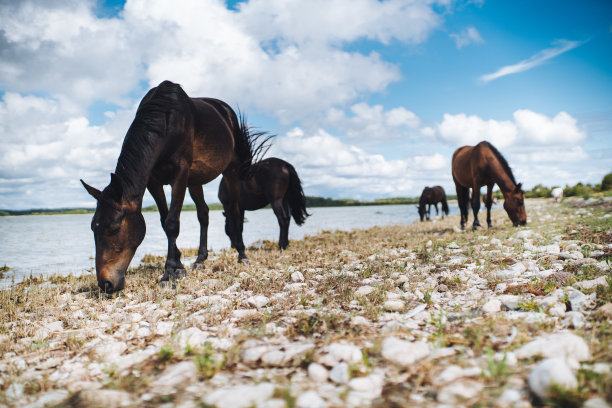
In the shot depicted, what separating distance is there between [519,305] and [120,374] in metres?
3.03

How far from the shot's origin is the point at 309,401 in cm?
152

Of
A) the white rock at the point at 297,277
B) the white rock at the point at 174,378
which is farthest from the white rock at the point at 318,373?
the white rock at the point at 297,277

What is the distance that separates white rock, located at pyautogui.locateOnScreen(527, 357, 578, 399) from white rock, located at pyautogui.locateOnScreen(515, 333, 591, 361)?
33cm

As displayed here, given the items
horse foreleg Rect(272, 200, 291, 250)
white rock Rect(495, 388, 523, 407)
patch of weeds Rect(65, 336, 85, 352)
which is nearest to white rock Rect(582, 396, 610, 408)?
white rock Rect(495, 388, 523, 407)

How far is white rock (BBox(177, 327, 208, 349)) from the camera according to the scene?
7.73 feet

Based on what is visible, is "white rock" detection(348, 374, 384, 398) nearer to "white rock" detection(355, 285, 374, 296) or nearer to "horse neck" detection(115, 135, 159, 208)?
"white rock" detection(355, 285, 374, 296)

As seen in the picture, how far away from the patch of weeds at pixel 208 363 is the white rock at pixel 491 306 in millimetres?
2119

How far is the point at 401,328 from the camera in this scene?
2.41 meters

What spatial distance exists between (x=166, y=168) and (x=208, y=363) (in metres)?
3.74

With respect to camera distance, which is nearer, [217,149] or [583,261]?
[583,261]

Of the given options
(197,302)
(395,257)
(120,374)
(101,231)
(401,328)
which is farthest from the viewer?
(395,257)

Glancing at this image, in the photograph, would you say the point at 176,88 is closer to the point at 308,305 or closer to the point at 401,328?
the point at 308,305

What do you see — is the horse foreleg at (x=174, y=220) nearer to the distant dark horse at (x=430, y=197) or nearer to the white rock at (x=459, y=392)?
the white rock at (x=459, y=392)

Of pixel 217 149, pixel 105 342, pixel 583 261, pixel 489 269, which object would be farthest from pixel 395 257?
pixel 105 342
